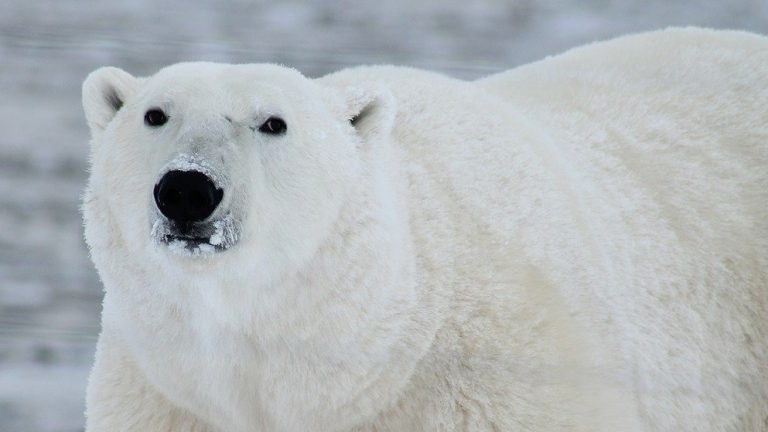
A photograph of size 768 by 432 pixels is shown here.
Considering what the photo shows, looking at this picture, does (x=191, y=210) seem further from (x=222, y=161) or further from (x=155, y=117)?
(x=155, y=117)

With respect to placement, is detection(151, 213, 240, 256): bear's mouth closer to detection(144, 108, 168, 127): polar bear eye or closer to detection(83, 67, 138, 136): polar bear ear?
detection(144, 108, 168, 127): polar bear eye

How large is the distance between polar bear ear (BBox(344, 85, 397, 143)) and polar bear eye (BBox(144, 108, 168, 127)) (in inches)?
18.2

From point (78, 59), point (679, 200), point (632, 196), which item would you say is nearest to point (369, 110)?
point (78, 59)

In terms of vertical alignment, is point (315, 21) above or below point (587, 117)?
above

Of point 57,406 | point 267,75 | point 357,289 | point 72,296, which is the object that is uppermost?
point 267,75

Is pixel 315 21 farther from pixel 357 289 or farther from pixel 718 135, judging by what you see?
pixel 718 135

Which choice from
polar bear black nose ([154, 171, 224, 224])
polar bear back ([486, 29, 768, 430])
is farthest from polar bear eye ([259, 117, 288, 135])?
polar bear back ([486, 29, 768, 430])

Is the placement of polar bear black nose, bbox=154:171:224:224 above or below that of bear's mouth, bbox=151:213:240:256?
above

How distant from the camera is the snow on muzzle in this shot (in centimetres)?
237

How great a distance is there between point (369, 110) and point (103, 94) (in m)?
0.65

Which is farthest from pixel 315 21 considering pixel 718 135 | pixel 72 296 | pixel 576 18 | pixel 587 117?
pixel 576 18

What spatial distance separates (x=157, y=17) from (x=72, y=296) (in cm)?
97

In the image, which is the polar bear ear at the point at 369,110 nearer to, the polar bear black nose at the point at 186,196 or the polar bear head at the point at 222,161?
the polar bear head at the point at 222,161

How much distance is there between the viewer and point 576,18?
520 centimetres
